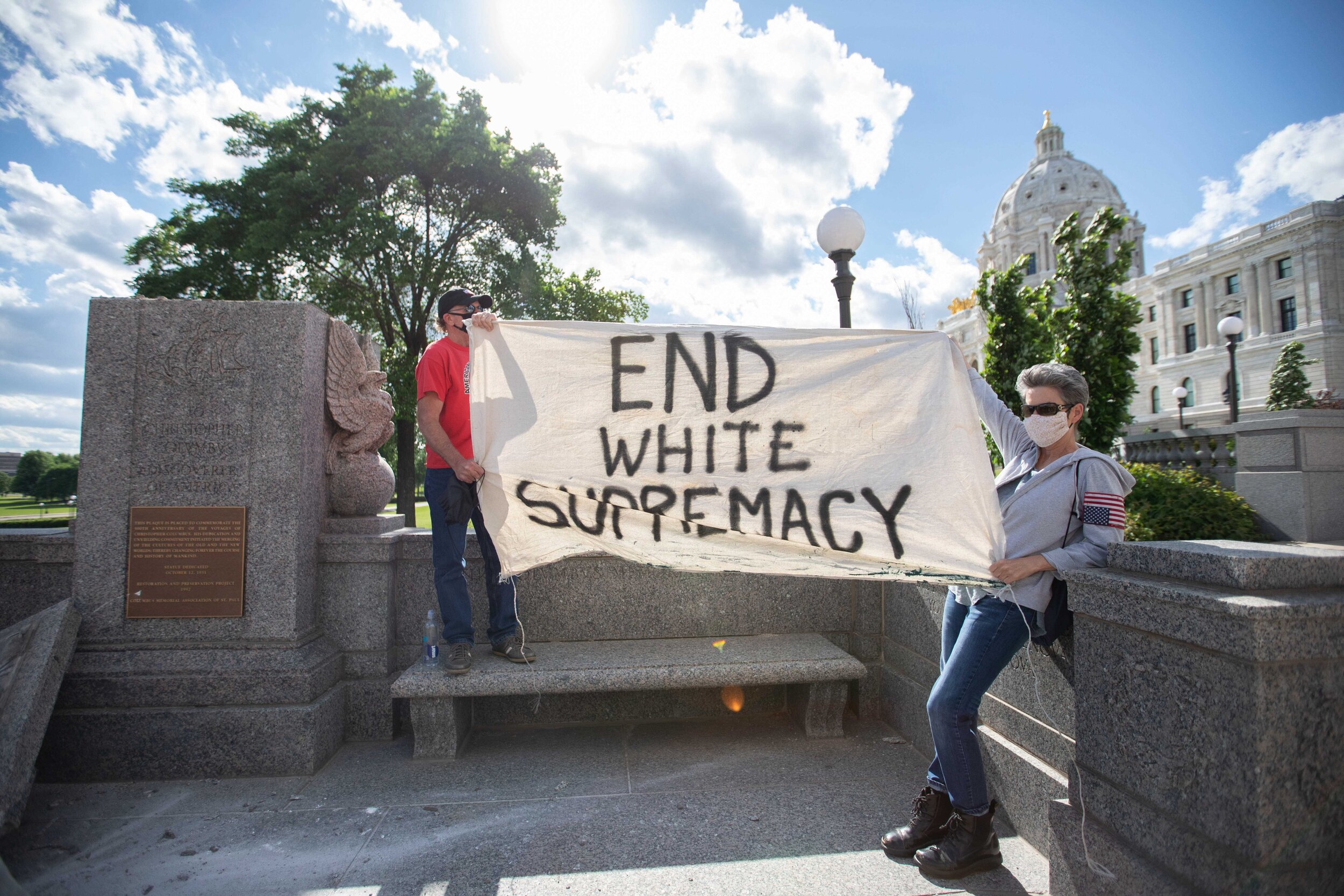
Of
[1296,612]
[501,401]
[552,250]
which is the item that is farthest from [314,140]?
[1296,612]

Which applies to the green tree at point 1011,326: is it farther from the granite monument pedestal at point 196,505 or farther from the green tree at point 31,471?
the green tree at point 31,471

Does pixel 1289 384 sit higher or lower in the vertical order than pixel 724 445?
higher

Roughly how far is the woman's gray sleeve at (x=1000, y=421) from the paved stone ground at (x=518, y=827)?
1.84 meters

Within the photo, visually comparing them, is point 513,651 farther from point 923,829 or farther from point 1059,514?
point 1059,514

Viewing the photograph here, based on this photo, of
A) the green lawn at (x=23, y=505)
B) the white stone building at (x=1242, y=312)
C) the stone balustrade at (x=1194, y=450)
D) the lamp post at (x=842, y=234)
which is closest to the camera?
the lamp post at (x=842, y=234)

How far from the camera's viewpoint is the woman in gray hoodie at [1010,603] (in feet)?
8.58

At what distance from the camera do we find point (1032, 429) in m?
2.84

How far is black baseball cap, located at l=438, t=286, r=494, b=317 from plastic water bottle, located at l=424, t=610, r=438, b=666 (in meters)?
1.90

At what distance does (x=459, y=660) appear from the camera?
151 inches

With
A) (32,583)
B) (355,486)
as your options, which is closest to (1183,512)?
(355,486)

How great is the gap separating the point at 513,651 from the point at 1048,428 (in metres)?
3.16

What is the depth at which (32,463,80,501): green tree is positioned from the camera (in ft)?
200

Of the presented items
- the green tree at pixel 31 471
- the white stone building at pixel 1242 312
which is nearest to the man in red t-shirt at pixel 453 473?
the white stone building at pixel 1242 312

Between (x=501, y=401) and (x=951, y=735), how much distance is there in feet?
8.60
